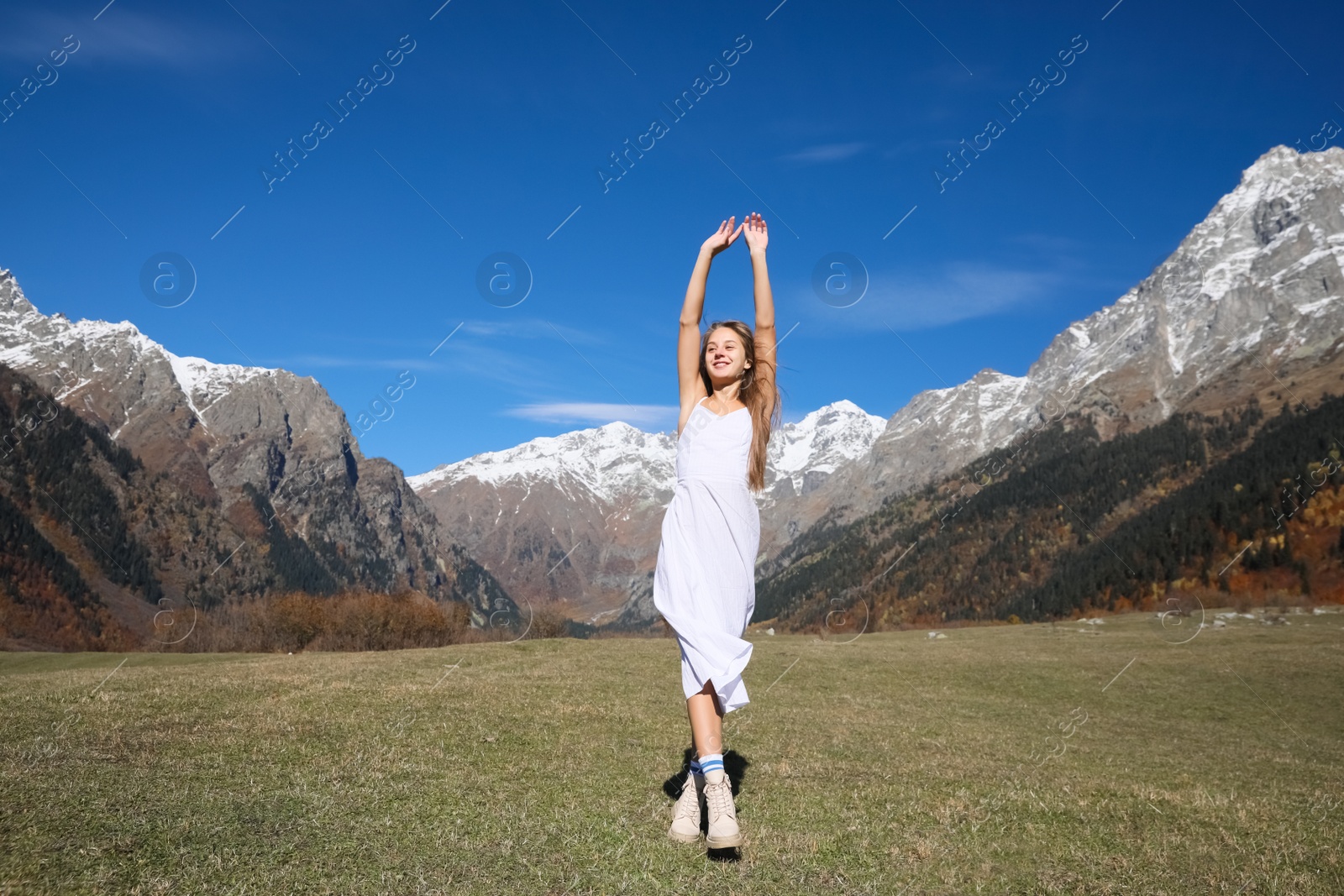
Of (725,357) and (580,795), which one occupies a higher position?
(725,357)

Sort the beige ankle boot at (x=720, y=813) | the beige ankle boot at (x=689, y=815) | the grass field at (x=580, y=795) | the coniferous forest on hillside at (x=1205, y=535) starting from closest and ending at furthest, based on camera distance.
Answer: the grass field at (x=580, y=795)
the beige ankle boot at (x=720, y=813)
the beige ankle boot at (x=689, y=815)
the coniferous forest on hillside at (x=1205, y=535)

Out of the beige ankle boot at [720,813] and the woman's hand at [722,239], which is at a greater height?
the woman's hand at [722,239]

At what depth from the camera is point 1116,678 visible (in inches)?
1029

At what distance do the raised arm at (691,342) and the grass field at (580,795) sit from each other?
3.20 metres

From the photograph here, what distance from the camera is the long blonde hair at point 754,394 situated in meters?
6.68

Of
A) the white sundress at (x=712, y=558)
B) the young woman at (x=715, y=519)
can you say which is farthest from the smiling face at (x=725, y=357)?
the white sundress at (x=712, y=558)

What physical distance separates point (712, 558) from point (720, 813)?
173 cm

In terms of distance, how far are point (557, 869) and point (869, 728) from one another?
926 centimetres

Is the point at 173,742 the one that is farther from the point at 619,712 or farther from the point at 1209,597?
the point at 1209,597

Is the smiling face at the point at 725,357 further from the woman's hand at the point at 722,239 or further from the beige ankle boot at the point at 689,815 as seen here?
the beige ankle boot at the point at 689,815

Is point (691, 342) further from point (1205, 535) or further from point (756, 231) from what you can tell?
point (1205, 535)

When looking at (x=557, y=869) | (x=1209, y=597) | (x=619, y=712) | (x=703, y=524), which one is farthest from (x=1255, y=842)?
(x=1209, y=597)

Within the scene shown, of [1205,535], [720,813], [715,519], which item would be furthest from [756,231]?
[1205,535]

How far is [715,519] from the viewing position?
633 centimetres
